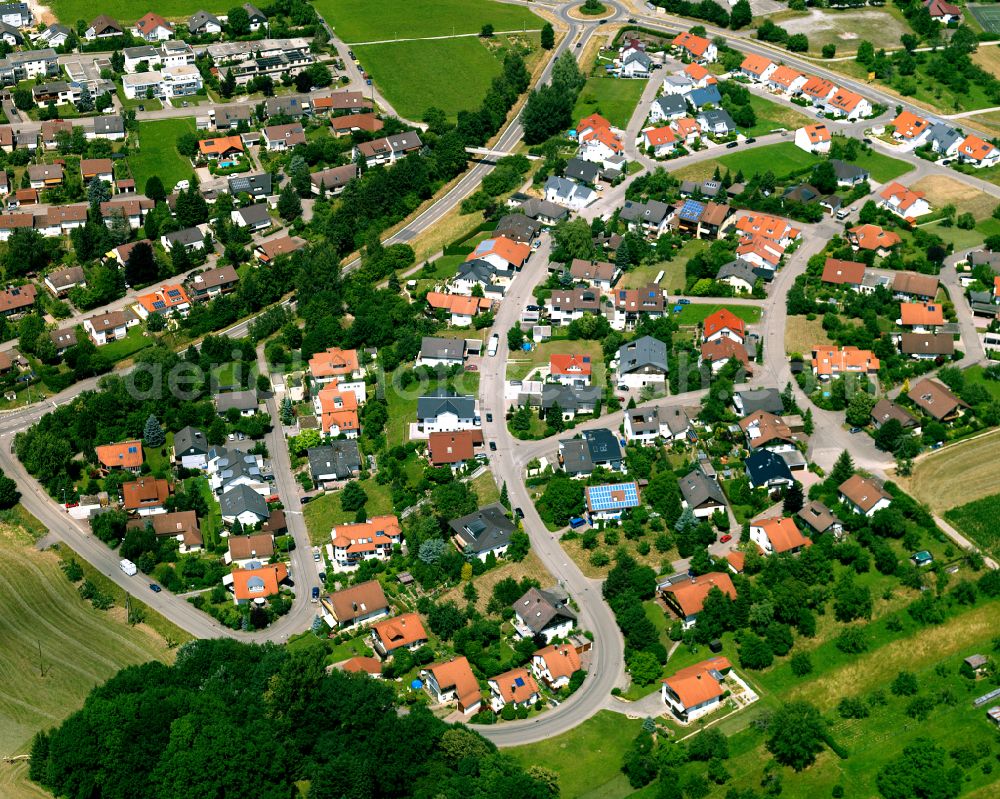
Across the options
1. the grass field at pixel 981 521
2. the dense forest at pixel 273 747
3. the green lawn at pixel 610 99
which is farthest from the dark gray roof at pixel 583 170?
the dense forest at pixel 273 747

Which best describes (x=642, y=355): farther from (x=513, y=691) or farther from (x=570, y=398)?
(x=513, y=691)

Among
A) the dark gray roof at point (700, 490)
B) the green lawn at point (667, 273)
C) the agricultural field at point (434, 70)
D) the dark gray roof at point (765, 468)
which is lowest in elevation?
the agricultural field at point (434, 70)

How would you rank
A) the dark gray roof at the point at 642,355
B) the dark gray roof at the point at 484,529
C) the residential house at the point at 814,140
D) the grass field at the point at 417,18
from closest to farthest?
the dark gray roof at the point at 484,529, the dark gray roof at the point at 642,355, the residential house at the point at 814,140, the grass field at the point at 417,18

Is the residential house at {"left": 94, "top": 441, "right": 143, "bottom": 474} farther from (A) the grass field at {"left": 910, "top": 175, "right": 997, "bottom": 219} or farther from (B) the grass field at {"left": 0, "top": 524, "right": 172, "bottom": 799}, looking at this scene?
(A) the grass field at {"left": 910, "top": 175, "right": 997, "bottom": 219}

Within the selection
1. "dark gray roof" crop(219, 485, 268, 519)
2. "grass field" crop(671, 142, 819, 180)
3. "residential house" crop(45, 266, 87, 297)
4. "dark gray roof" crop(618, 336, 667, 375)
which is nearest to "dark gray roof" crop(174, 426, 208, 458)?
"dark gray roof" crop(219, 485, 268, 519)

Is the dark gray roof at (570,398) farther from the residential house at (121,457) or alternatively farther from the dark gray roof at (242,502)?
the residential house at (121,457)

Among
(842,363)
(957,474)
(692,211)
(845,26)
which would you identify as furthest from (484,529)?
(845,26)
